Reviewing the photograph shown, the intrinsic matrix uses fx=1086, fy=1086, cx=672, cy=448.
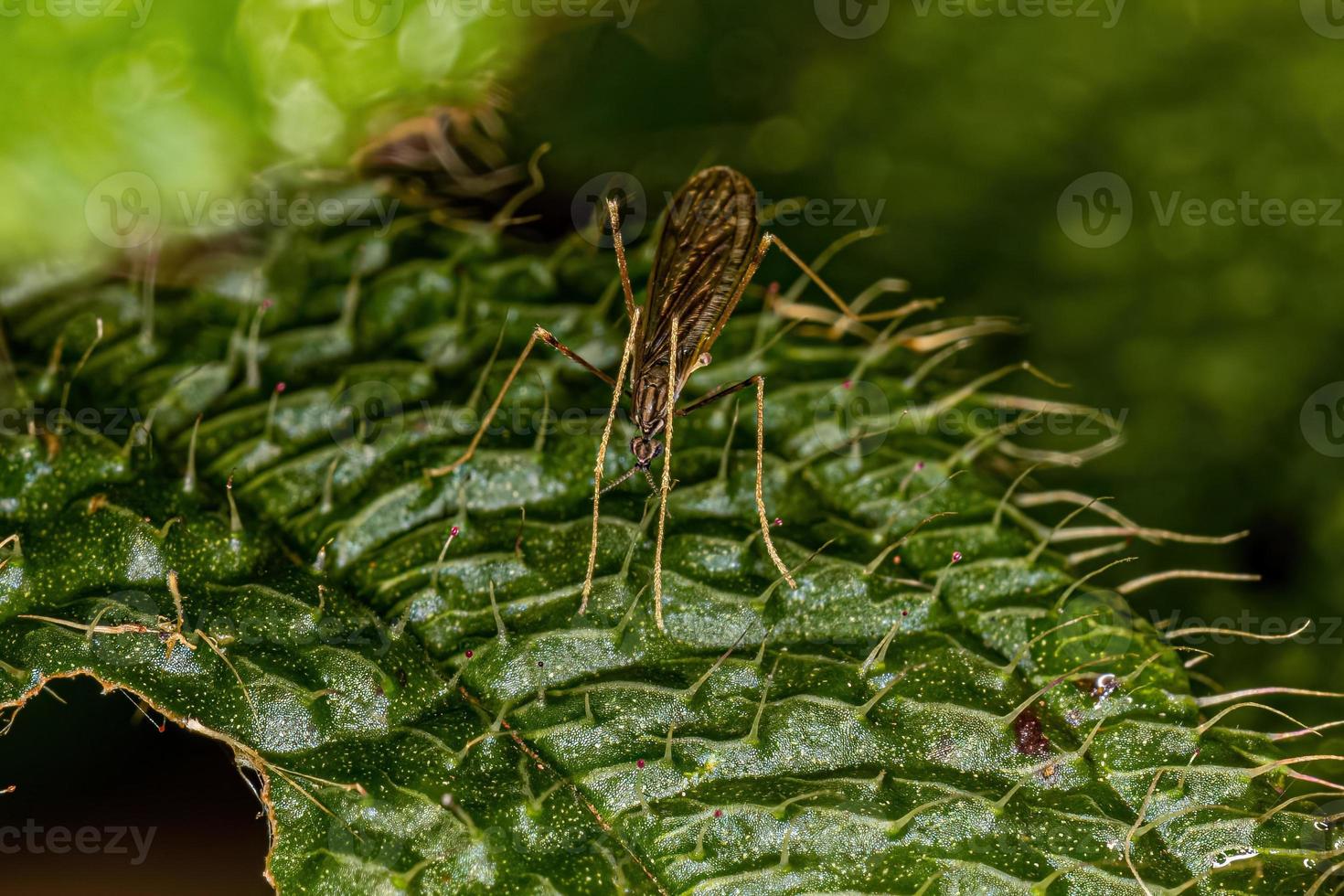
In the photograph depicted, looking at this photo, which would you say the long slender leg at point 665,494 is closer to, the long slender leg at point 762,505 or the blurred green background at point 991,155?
the long slender leg at point 762,505

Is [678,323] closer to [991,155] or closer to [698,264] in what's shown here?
[698,264]

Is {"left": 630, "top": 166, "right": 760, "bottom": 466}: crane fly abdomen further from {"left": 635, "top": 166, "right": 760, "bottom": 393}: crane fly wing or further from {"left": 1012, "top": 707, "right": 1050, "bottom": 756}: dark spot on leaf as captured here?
{"left": 1012, "top": 707, "right": 1050, "bottom": 756}: dark spot on leaf

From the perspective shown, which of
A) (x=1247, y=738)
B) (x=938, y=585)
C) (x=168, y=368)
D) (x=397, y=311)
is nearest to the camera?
(x=1247, y=738)

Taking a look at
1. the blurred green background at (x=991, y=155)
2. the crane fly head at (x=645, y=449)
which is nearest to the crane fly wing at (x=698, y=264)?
the crane fly head at (x=645, y=449)

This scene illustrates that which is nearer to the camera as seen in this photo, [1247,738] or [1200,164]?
[1247,738]

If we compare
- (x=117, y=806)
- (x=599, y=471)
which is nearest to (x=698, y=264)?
(x=599, y=471)

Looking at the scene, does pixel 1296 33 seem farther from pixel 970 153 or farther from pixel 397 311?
pixel 397 311

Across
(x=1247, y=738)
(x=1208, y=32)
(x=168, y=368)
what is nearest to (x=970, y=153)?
(x=1208, y=32)
